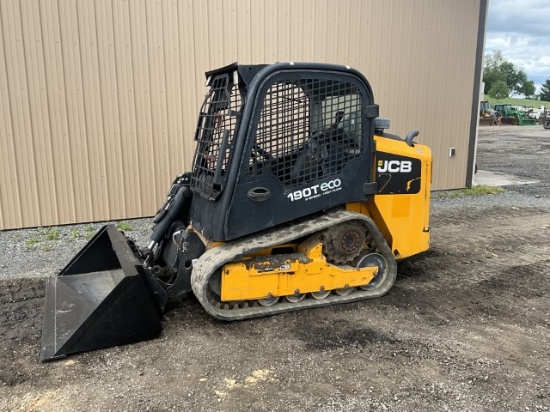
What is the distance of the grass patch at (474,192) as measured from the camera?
10539 millimetres

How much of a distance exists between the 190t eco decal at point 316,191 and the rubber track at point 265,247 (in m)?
0.22

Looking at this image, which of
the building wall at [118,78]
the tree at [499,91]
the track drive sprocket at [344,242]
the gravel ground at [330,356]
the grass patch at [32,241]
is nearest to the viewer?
the gravel ground at [330,356]

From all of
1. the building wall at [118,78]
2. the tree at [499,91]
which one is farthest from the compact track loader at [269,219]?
the tree at [499,91]

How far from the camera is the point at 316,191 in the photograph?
14.5 feet

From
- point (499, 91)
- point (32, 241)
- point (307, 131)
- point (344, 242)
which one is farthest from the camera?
point (499, 91)

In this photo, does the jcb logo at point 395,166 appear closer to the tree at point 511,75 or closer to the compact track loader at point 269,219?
the compact track loader at point 269,219

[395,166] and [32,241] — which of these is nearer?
[395,166]

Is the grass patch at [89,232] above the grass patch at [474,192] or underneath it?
above

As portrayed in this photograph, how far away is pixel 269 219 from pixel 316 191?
1.65 feet

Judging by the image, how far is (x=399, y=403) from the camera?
313 centimetres

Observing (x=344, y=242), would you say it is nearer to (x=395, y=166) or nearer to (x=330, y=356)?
(x=395, y=166)

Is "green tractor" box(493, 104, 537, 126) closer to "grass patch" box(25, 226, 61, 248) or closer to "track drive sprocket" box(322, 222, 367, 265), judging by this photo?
"grass patch" box(25, 226, 61, 248)

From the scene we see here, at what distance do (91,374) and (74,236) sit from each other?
4.00m

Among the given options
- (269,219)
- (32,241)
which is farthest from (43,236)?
(269,219)
